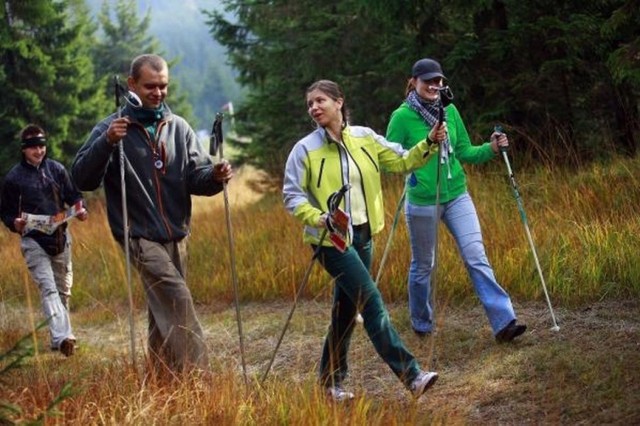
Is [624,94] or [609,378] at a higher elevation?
[624,94]

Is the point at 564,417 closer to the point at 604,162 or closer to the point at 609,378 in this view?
the point at 609,378

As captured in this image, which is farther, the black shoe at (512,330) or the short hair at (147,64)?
the black shoe at (512,330)

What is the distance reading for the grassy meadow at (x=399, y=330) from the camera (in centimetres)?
452

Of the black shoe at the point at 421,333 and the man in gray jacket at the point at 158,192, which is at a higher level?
the man in gray jacket at the point at 158,192

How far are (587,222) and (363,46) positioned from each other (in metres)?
8.01

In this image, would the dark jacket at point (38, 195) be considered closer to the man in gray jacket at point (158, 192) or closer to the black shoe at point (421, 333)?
the man in gray jacket at point (158, 192)

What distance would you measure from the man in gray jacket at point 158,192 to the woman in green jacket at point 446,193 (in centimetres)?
181

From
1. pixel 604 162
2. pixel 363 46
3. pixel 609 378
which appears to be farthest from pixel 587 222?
pixel 363 46

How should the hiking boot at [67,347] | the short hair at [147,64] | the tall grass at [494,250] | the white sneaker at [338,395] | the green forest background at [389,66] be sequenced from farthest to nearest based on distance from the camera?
the green forest background at [389,66]
the hiking boot at [67,347]
the tall grass at [494,250]
the short hair at [147,64]
the white sneaker at [338,395]

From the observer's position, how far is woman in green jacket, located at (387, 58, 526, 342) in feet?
20.9

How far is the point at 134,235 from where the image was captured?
17.7ft

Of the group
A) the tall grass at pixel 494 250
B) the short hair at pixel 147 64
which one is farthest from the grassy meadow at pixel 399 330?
the short hair at pixel 147 64

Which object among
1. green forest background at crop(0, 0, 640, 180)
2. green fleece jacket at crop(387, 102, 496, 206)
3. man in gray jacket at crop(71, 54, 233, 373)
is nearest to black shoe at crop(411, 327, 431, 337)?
green fleece jacket at crop(387, 102, 496, 206)

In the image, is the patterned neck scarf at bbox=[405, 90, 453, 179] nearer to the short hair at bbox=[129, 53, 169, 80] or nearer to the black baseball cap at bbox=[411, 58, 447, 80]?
the black baseball cap at bbox=[411, 58, 447, 80]
